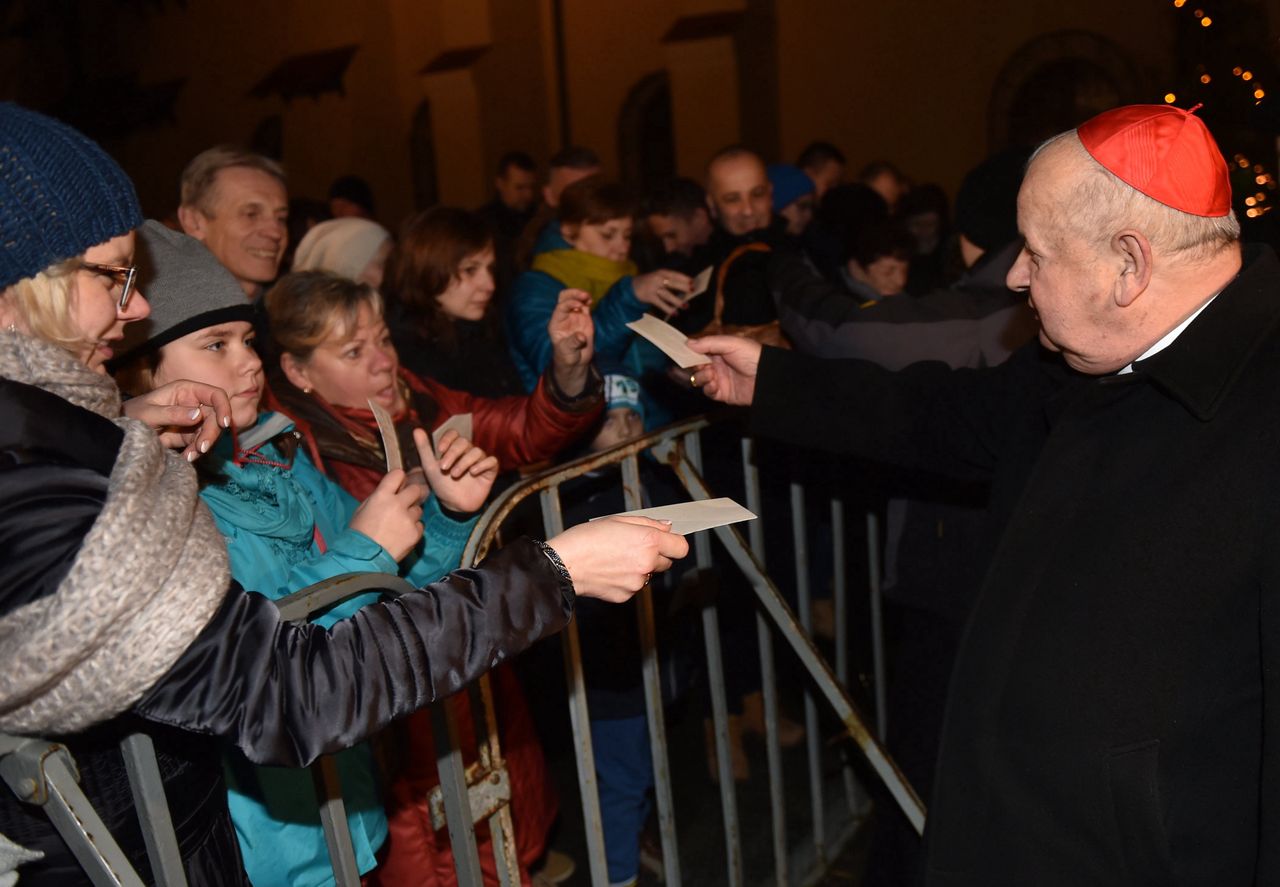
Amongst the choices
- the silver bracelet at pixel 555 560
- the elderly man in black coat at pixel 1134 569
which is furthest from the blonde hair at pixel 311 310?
the elderly man in black coat at pixel 1134 569

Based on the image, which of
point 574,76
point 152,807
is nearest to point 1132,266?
point 152,807

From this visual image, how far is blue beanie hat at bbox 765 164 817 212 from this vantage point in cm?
595

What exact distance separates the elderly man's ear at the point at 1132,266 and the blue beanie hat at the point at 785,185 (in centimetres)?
403

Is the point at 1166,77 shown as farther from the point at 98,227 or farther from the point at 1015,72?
the point at 98,227

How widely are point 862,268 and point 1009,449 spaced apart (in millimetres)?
3218

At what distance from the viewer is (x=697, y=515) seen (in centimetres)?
197

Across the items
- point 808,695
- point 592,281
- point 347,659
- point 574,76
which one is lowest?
point 808,695

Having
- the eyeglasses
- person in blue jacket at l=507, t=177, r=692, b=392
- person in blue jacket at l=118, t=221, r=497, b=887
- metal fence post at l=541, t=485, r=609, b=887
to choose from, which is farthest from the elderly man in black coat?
person in blue jacket at l=507, t=177, r=692, b=392

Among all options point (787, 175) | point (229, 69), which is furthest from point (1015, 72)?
point (229, 69)

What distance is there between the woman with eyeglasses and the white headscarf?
2482 millimetres

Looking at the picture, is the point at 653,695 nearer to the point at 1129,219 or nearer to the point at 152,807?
the point at 152,807

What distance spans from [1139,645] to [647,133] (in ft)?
50.1

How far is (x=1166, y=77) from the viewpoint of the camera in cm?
1236

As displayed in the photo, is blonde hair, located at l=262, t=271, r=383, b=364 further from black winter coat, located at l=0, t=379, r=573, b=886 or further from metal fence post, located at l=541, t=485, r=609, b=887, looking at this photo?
black winter coat, located at l=0, t=379, r=573, b=886
